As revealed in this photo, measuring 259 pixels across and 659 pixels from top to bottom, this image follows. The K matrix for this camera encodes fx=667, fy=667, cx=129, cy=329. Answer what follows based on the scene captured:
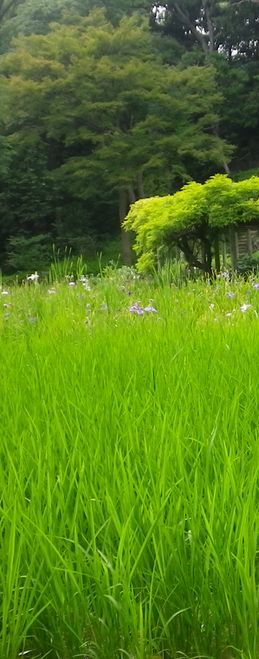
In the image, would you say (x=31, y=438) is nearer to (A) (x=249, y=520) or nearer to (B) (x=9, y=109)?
(A) (x=249, y=520)

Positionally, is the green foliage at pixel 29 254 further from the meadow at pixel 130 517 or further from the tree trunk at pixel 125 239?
the meadow at pixel 130 517

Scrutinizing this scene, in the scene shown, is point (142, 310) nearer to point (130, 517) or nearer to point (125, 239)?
point (130, 517)

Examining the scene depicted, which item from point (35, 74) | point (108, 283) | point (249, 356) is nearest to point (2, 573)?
point (249, 356)

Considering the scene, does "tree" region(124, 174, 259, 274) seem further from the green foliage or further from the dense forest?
the green foliage

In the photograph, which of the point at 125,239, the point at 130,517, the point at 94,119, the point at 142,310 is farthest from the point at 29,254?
the point at 130,517

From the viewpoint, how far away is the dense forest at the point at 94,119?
18812 millimetres

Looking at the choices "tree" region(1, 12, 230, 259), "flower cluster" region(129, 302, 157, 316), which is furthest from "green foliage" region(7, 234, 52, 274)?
"flower cluster" region(129, 302, 157, 316)

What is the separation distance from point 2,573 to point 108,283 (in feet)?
13.2

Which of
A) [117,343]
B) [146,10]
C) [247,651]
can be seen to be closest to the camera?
[247,651]

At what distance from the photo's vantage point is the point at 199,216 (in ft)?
27.9

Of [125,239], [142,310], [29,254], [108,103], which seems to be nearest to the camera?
[142,310]

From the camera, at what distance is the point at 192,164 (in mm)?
23281

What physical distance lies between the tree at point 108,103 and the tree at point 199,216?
33.0 ft

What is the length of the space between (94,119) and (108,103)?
109 cm
